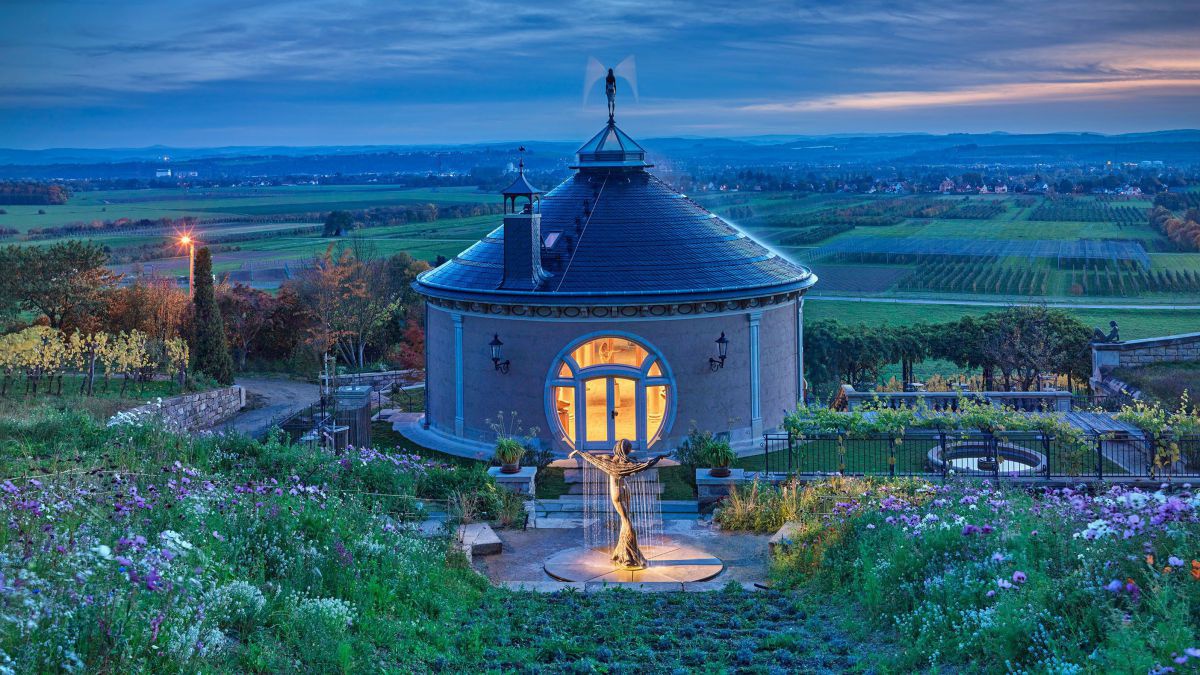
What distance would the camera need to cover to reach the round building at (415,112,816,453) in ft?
72.3

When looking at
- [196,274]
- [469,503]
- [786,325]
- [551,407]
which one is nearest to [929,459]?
[786,325]

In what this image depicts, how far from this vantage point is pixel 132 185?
518 ft

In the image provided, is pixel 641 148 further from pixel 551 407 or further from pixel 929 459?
pixel 929 459

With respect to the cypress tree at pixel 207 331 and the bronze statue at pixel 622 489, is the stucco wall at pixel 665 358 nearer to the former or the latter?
the bronze statue at pixel 622 489

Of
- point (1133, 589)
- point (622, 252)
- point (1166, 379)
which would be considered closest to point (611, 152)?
point (622, 252)

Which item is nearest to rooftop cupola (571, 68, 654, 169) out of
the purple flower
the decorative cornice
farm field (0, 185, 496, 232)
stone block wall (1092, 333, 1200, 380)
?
the decorative cornice

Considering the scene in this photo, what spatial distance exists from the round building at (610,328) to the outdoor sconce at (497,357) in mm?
30

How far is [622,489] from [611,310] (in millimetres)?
8190

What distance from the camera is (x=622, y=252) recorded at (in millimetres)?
22734

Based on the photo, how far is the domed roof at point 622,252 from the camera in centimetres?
2200

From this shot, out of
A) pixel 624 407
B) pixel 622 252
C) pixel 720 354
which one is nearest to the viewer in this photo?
pixel 720 354

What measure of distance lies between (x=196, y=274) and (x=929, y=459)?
62.4ft

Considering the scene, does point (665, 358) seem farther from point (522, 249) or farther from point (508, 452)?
point (508, 452)

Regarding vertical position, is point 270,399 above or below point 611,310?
below
